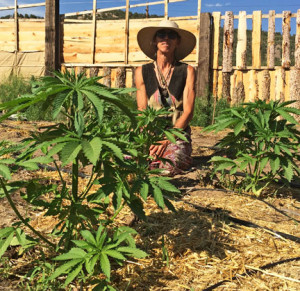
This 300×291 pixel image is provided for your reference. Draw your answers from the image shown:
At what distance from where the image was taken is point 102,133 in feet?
5.53

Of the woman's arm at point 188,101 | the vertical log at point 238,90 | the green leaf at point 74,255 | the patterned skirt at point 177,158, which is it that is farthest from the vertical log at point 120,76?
the green leaf at point 74,255

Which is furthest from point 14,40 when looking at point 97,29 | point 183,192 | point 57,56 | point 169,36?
point 183,192

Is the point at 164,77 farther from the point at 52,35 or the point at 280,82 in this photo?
the point at 52,35

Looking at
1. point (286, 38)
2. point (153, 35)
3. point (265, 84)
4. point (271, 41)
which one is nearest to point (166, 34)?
point (153, 35)

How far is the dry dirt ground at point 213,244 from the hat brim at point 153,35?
5.84ft

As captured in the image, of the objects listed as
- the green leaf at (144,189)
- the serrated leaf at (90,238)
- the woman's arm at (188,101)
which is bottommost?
the serrated leaf at (90,238)

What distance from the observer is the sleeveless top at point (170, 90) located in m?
4.18

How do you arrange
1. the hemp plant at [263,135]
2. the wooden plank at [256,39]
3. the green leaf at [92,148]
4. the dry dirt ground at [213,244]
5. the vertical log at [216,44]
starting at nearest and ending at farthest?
1. the green leaf at [92,148]
2. the dry dirt ground at [213,244]
3. the hemp plant at [263,135]
4. the wooden plank at [256,39]
5. the vertical log at [216,44]

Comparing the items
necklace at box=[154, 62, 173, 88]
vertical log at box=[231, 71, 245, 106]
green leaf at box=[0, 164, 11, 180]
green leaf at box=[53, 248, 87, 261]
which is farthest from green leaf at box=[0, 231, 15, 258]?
vertical log at box=[231, 71, 245, 106]

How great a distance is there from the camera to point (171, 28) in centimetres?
407

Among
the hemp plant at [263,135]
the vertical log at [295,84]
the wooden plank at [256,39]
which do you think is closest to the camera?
the hemp plant at [263,135]

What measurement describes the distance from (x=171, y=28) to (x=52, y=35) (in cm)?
696

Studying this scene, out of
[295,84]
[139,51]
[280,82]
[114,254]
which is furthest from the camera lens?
[139,51]

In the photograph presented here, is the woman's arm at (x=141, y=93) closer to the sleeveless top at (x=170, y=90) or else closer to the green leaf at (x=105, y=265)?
the sleeveless top at (x=170, y=90)
